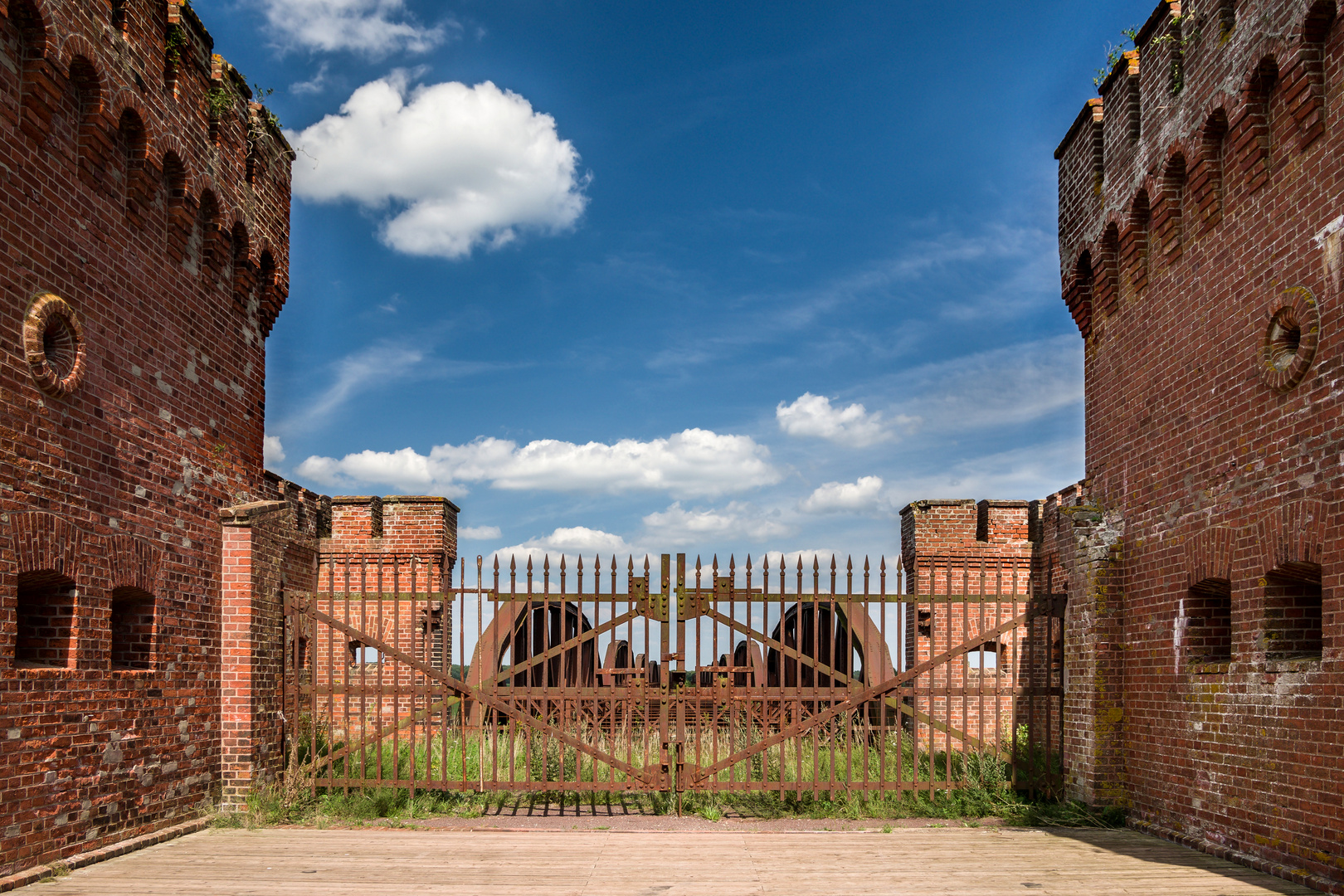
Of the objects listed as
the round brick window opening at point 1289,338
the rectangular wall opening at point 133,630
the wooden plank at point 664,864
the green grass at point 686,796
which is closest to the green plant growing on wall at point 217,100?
the rectangular wall opening at point 133,630

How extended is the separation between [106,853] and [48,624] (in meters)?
1.71

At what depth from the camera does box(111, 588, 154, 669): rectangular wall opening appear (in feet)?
24.8

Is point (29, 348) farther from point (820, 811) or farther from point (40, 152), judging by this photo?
point (820, 811)

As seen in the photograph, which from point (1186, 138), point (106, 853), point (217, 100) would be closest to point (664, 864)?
point (106, 853)

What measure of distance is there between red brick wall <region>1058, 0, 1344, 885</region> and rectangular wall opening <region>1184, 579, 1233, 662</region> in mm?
22

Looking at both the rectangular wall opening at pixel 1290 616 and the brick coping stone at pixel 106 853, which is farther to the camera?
the rectangular wall opening at pixel 1290 616

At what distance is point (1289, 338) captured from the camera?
657 centimetres

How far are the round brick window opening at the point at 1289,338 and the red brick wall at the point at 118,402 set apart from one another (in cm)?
834

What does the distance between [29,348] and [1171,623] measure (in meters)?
8.73

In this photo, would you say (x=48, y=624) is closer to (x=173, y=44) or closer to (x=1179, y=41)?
(x=173, y=44)

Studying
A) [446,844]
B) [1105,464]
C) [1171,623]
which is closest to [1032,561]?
[1105,464]

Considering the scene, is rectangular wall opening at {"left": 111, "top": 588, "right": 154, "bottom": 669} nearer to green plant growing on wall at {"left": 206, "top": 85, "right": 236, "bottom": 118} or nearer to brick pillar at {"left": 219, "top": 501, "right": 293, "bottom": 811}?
brick pillar at {"left": 219, "top": 501, "right": 293, "bottom": 811}

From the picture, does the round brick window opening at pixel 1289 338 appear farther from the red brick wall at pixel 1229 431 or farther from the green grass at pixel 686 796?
the green grass at pixel 686 796

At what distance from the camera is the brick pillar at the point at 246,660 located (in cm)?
858
